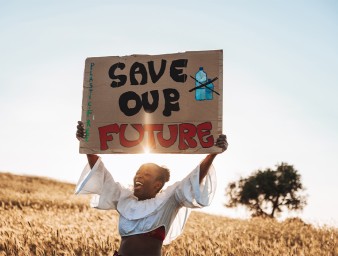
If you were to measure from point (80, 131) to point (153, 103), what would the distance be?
2.69 ft

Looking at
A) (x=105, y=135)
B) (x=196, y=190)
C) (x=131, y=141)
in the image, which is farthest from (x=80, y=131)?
(x=196, y=190)

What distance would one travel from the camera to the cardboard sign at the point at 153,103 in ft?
14.3

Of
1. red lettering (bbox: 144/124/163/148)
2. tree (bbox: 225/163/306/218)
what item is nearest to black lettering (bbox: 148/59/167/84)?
red lettering (bbox: 144/124/163/148)

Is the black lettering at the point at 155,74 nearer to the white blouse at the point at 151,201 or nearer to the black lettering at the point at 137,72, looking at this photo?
the black lettering at the point at 137,72

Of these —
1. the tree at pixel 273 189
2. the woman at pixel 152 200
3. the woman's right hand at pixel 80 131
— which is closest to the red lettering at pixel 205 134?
the woman at pixel 152 200

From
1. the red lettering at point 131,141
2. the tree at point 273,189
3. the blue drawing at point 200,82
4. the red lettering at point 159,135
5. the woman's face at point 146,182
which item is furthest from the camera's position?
the tree at point 273,189

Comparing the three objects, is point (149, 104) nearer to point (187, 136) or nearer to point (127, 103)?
point (127, 103)

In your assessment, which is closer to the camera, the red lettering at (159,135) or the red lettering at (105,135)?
the red lettering at (159,135)

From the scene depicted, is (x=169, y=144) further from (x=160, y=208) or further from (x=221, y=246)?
(x=221, y=246)

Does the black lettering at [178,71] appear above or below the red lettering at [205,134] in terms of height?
above

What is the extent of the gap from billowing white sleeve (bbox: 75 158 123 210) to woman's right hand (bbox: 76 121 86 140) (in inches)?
12.9

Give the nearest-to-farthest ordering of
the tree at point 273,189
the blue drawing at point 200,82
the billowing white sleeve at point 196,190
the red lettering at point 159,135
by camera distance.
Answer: the billowing white sleeve at point 196,190
the red lettering at point 159,135
the blue drawing at point 200,82
the tree at point 273,189

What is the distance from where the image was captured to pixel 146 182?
13.6ft

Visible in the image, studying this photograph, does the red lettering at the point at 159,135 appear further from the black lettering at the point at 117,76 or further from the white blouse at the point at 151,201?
the black lettering at the point at 117,76
